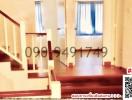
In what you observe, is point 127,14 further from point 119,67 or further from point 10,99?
point 10,99

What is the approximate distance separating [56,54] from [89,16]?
2149 mm

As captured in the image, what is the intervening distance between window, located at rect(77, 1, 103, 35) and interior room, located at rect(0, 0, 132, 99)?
3.50 ft

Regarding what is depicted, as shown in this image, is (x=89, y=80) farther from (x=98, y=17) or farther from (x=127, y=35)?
(x=98, y=17)

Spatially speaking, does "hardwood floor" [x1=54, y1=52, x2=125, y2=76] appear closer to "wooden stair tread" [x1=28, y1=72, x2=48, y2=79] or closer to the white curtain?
"wooden stair tread" [x1=28, y1=72, x2=48, y2=79]

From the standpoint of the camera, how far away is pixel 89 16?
10016mm

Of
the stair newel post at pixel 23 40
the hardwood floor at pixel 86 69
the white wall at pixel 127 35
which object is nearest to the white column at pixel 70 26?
the hardwood floor at pixel 86 69

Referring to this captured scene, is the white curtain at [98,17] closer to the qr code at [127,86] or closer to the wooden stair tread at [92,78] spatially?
the wooden stair tread at [92,78]

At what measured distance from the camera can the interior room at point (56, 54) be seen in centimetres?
536

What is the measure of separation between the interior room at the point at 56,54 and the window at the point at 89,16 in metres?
1.07

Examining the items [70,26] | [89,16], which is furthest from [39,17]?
[70,26]

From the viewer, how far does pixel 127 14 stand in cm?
607

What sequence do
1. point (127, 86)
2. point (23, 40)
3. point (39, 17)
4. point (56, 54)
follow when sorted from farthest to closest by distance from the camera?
point (39, 17), point (56, 54), point (23, 40), point (127, 86)

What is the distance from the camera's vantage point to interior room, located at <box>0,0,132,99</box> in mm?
5359

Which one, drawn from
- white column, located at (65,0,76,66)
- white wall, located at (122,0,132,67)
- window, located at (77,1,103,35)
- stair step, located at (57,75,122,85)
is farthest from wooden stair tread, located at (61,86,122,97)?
window, located at (77,1,103,35)
